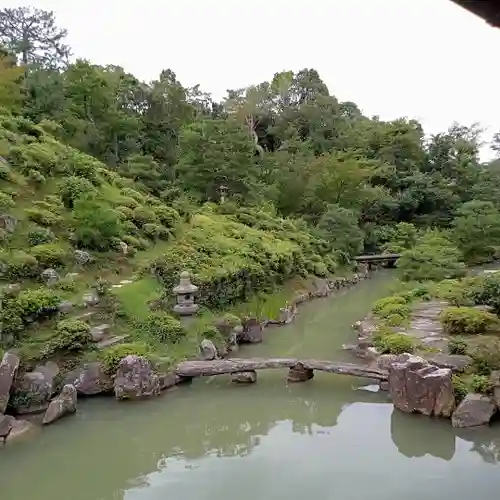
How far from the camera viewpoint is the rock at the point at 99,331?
9719 millimetres

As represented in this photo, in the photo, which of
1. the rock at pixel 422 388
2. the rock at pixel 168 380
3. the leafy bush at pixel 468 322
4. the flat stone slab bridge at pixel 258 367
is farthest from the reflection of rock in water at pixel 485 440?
the rock at pixel 168 380

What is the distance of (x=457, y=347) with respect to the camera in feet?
30.3

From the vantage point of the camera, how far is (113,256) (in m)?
12.9

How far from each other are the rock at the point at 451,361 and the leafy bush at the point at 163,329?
4.70m

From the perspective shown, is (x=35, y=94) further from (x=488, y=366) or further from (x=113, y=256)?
(x=488, y=366)

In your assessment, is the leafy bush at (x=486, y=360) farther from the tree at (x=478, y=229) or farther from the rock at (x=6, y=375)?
the tree at (x=478, y=229)

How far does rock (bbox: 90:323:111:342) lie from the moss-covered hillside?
35 millimetres

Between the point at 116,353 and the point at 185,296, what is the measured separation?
2.45 m

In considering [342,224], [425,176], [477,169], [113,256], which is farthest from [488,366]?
[477,169]

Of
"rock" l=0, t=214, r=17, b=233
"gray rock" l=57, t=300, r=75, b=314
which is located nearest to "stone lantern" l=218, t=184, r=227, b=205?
"rock" l=0, t=214, r=17, b=233

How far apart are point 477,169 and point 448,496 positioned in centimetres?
2753

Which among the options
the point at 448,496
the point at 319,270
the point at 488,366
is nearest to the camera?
the point at 448,496

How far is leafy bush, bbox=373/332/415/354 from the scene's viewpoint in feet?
32.5

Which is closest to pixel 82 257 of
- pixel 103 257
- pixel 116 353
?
pixel 103 257
